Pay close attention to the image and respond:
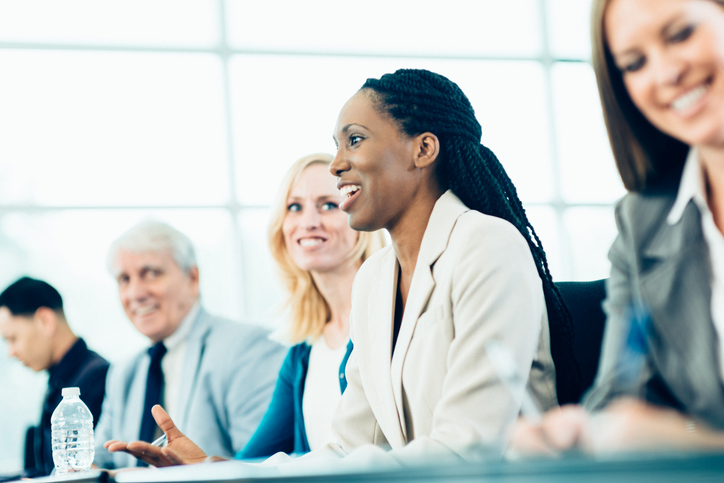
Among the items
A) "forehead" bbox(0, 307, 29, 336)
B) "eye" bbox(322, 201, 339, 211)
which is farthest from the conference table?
"forehead" bbox(0, 307, 29, 336)

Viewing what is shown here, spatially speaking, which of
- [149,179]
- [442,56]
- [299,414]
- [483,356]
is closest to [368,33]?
[442,56]

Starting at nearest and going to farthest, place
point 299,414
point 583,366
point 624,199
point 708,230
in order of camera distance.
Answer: point 708,230 < point 624,199 < point 583,366 < point 299,414

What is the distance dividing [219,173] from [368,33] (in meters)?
1.26

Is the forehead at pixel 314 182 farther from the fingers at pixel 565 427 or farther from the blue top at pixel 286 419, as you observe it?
the fingers at pixel 565 427

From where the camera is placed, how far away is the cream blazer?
110cm

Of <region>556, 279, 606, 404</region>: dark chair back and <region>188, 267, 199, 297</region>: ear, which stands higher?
<region>188, 267, 199, 297</region>: ear

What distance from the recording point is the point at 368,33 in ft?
14.4

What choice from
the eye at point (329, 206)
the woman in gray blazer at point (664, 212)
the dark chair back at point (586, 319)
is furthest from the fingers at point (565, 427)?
the eye at point (329, 206)

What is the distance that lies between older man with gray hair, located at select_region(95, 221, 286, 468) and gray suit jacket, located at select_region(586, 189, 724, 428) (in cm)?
177

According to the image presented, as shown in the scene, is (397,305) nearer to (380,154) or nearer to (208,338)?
(380,154)

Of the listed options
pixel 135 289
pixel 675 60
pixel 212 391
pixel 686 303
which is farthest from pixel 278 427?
pixel 675 60

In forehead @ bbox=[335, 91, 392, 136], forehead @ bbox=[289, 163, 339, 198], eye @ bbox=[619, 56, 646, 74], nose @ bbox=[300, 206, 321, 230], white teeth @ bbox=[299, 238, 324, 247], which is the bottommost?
eye @ bbox=[619, 56, 646, 74]

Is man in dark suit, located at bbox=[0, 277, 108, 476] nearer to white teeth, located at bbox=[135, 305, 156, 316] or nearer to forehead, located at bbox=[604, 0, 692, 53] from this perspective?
white teeth, located at bbox=[135, 305, 156, 316]

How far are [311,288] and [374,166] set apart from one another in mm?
981
